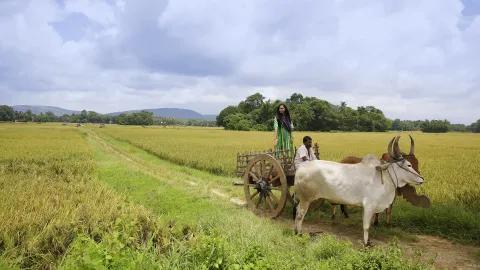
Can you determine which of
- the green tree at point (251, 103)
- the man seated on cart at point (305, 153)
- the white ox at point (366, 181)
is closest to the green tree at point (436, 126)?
the green tree at point (251, 103)

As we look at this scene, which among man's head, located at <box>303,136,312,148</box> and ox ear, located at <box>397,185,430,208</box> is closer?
ox ear, located at <box>397,185,430,208</box>

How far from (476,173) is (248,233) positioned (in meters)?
10.9

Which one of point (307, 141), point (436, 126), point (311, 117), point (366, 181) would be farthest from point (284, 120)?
point (436, 126)

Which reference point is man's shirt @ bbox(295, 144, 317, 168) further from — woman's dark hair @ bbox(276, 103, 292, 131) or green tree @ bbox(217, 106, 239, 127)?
green tree @ bbox(217, 106, 239, 127)

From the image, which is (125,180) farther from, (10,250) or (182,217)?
(10,250)

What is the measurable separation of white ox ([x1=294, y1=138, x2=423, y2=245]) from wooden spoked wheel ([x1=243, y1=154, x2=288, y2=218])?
1.28 meters

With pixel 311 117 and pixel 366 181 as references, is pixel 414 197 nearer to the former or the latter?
pixel 366 181

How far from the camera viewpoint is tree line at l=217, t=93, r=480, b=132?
8134 cm

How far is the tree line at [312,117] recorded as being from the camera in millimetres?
81338

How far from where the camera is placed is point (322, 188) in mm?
7348

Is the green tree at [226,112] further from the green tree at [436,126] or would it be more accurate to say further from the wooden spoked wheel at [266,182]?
the wooden spoked wheel at [266,182]

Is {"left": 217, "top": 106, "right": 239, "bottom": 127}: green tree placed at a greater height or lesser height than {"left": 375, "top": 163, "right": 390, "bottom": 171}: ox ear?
greater

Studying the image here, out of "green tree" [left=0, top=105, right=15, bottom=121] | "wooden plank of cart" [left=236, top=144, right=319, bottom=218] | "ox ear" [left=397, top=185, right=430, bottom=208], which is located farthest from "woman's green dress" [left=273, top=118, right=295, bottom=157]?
"green tree" [left=0, top=105, right=15, bottom=121]

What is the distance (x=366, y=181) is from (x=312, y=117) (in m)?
76.9
